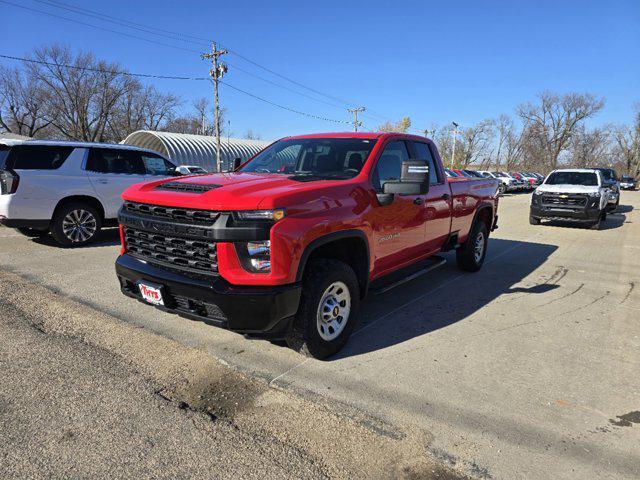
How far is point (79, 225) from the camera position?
810 cm

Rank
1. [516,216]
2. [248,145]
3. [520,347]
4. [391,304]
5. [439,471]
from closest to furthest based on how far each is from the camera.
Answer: [439,471], [520,347], [391,304], [516,216], [248,145]

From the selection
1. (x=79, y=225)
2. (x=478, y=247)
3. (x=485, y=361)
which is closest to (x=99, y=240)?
(x=79, y=225)

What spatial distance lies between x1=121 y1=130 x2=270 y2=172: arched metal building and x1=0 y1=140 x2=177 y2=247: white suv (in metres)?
28.9

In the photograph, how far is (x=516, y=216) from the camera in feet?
52.4

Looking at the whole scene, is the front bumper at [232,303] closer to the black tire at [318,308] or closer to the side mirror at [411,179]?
the black tire at [318,308]

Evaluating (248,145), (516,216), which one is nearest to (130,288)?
(516,216)

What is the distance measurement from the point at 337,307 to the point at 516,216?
1422 cm

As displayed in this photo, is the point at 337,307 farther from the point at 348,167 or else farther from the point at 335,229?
the point at 348,167

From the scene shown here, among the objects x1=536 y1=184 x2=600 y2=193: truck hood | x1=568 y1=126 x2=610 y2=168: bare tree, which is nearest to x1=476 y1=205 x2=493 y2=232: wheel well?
x1=536 y1=184 x2=600 y2=193: truck hood

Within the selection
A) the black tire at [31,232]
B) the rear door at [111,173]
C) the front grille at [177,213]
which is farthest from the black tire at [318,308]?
the black tire at [31,232]

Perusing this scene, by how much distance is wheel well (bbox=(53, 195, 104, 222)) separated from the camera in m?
7.77

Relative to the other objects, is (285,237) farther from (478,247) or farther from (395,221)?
(478,247)

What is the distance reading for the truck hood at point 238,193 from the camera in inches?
122

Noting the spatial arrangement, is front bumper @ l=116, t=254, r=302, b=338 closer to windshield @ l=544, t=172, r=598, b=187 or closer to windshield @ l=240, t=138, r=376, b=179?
windshield @ l=240, t=138, r=376, b=179
